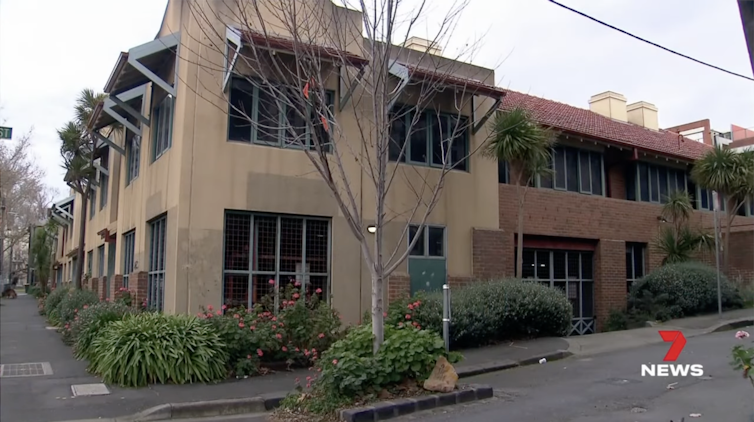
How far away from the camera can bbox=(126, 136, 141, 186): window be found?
16.7 metres

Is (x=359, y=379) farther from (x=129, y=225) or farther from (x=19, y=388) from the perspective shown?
(x=129, y=225)

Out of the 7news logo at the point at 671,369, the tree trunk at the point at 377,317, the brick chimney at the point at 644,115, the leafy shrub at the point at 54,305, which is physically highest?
the brick chimney at the point at 644,115

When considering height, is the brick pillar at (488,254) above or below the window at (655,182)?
below

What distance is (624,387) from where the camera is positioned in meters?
8.74

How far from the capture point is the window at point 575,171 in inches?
685

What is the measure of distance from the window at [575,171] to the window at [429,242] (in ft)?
13.7

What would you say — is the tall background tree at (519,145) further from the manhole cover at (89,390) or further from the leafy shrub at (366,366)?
the manhole cover at (89,390)

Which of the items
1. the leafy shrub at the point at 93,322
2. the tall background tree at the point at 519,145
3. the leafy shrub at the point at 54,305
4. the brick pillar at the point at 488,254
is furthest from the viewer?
the leafy shrub at the point at 54,305

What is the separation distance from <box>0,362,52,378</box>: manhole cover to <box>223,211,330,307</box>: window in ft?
10.9

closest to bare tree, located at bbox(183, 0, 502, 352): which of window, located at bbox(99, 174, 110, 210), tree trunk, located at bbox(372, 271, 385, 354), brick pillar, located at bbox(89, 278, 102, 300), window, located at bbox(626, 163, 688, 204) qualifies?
tree trunk, located at bbox(372, 271, 385, 354)

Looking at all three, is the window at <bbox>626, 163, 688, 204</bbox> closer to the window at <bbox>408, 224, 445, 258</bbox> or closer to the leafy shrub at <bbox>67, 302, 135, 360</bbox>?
the window at <bbox>408, 224, 445, 258</bbox>

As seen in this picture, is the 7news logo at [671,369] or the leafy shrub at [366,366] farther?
the 7news logo at [671,369]

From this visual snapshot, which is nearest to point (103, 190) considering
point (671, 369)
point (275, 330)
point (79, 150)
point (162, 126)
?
point (79, 150)

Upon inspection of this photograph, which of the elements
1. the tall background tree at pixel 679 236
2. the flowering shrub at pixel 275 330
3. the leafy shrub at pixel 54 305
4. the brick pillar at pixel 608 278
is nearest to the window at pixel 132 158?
the leafy shrub at pixel 54 305
